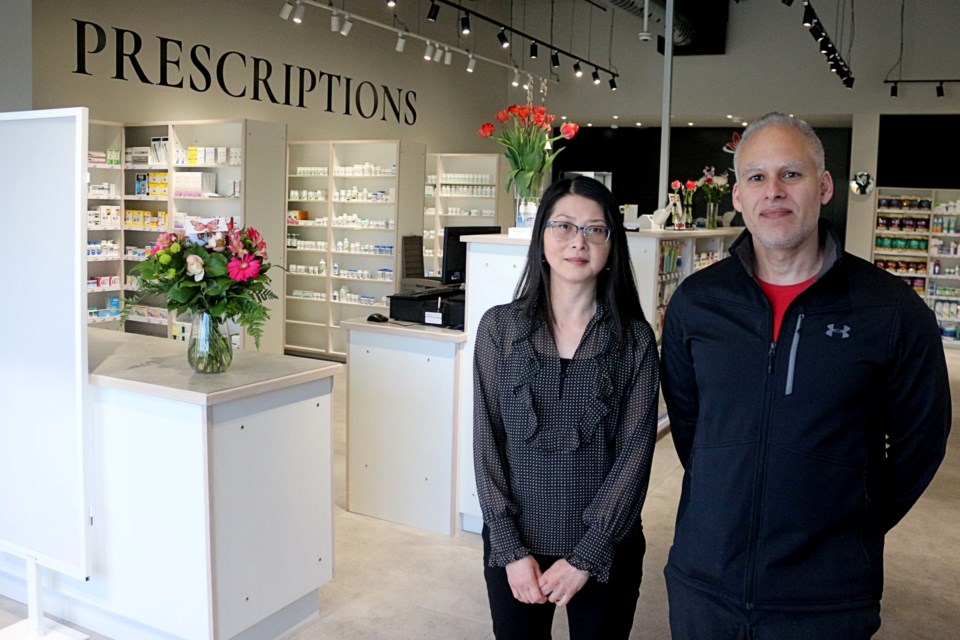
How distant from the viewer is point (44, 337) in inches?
130

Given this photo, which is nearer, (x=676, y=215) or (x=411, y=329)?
(x=411, y=329)

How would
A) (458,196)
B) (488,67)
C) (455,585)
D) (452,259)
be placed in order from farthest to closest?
1. (488,67)
2. (458,196)
3. (452,259)
4. (455,585)

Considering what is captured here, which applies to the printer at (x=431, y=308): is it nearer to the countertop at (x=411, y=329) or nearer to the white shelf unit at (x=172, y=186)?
the countertop at (x=411, y=329)

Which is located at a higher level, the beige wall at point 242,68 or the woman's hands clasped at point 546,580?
the beige wall at point 242,68

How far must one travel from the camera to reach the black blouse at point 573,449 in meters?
2.07

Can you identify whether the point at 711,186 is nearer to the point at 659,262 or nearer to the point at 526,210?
the point at 659,262

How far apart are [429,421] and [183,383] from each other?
5.65 feet

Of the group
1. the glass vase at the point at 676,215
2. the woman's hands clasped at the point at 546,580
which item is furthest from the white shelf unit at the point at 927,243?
the woman's hands clasped at the point at 546,580

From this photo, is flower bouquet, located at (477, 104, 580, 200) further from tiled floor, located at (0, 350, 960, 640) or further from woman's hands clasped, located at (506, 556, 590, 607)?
woman's hands clasped, located at (506, 556, 590, 607)

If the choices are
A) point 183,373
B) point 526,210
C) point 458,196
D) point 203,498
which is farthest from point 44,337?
point 458,196

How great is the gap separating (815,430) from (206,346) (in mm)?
2284

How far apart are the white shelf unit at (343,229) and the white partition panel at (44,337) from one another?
683 cm

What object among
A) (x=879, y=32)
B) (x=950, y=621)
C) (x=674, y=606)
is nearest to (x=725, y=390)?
(x=674, y=606)

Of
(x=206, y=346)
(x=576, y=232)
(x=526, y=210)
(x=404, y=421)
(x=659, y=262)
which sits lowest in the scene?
(x=404, y=421)
